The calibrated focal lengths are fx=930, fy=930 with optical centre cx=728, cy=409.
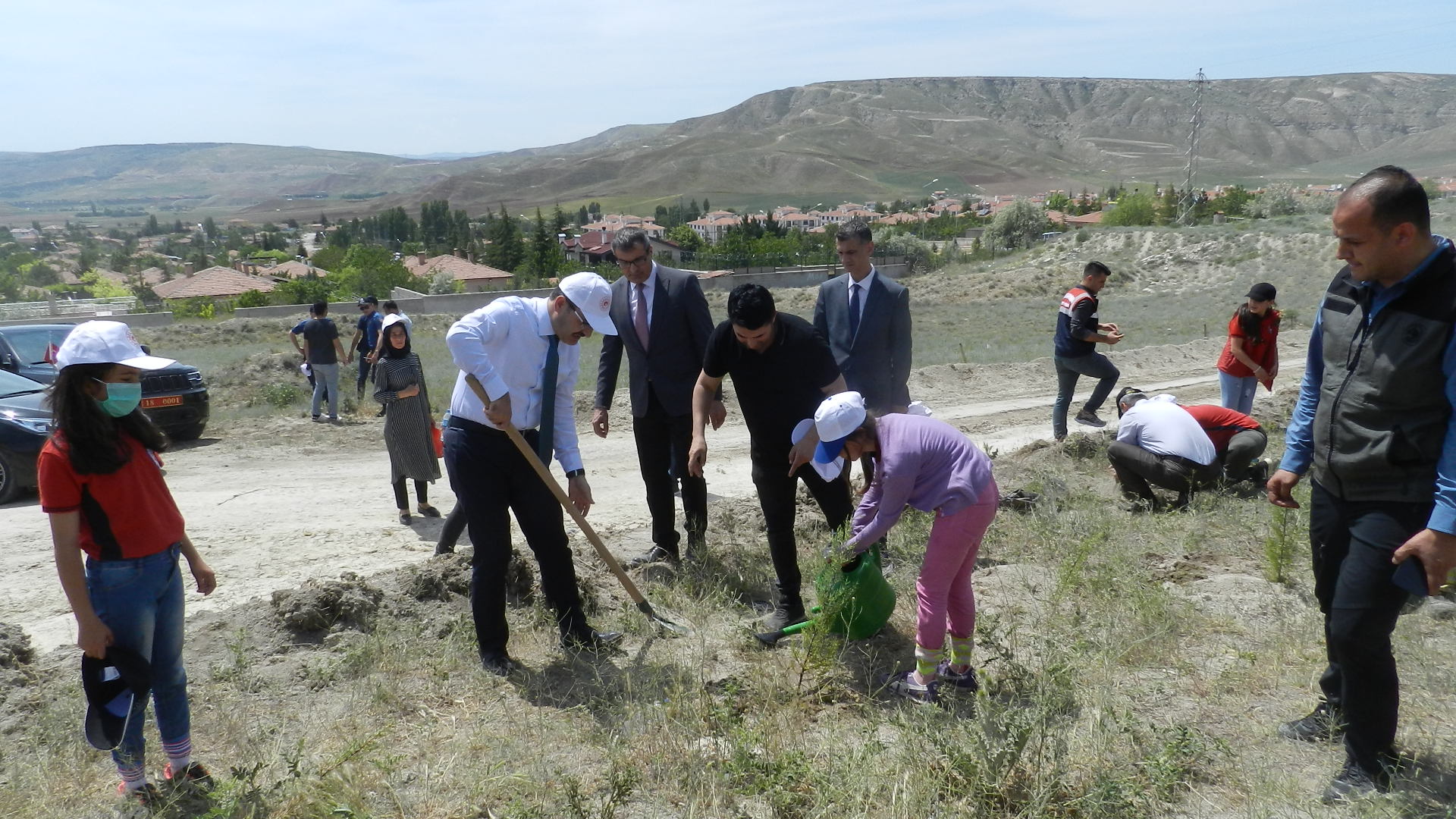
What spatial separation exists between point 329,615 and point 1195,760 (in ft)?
13.8

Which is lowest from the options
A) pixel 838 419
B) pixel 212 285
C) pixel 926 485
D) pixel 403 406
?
pixel 212 285

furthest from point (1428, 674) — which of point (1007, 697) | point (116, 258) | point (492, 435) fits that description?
point (116, 258)

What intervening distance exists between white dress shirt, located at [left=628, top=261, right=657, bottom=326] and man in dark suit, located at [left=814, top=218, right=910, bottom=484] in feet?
3.53

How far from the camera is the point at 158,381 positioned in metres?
10.7

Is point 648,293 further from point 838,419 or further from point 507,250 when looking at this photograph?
point 507,250

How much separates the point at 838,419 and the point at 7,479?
8373 mm

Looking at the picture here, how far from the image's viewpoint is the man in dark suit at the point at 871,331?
5.92 meters

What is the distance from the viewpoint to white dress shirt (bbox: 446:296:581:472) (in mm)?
3994

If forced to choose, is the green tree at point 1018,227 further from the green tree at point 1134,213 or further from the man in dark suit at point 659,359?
the man in dark suit at point 659,359

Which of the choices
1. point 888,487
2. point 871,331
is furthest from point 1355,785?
point 871,331

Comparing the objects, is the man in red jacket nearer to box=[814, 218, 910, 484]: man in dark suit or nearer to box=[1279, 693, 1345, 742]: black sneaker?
box=[814, 218, 910, 484]: man in dark suit

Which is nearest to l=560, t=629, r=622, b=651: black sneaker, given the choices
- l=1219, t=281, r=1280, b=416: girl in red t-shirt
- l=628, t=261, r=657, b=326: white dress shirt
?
l=628, t=261, r=657, b=326: white dress shirt

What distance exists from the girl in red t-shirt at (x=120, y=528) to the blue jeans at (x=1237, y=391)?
7976 mm

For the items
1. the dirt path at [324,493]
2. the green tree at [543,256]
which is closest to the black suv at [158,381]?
the dirt path at [324,493]
